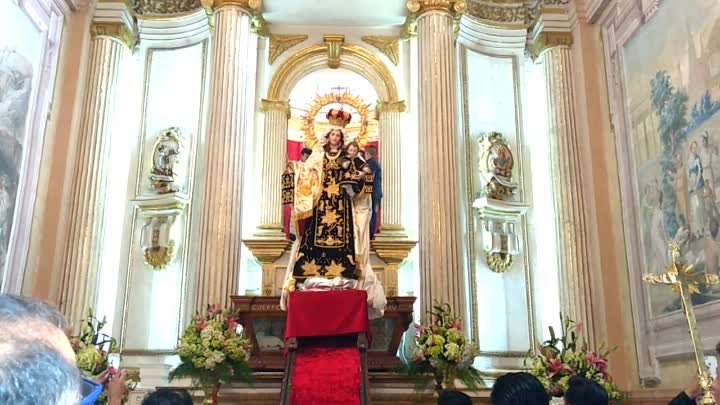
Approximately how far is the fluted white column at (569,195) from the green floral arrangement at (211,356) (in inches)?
172

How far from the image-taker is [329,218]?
26.0ft

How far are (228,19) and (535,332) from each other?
6.17m

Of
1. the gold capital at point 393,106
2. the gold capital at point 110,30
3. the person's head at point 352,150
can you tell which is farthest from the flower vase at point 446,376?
the gold capital at point 110,30

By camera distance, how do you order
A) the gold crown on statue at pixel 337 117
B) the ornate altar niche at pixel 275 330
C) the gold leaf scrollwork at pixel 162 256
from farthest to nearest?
the gold leaf scrollwork at pixel 162 256, the gold crown on statue at pixel 337 117, the ornate altar niche at pixel 275 330

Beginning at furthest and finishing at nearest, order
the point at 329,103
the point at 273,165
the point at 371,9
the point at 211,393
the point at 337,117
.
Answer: the point at 329,103, the point at 371,9, the point at 273,165, the point at 337,117, the point at 211,393

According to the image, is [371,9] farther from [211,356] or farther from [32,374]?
[32,374]

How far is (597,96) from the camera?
9.19 meters

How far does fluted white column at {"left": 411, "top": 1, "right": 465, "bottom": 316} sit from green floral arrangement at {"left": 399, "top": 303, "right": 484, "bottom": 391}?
1.22 meters

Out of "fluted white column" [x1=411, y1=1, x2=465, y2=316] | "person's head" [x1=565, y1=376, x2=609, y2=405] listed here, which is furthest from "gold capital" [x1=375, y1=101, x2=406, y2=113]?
"person's head" [x1=565, y1=376, x2=609, y2=405]

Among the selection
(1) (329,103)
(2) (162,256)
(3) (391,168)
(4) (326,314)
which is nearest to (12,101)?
(2) (162,256)

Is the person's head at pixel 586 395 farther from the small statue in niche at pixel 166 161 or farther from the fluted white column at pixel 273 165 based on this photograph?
the small statue in niche at pixel 166 161

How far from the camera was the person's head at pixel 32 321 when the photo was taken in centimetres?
111

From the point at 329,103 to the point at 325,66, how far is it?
0.60 meters

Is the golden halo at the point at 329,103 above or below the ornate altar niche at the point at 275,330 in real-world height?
above
